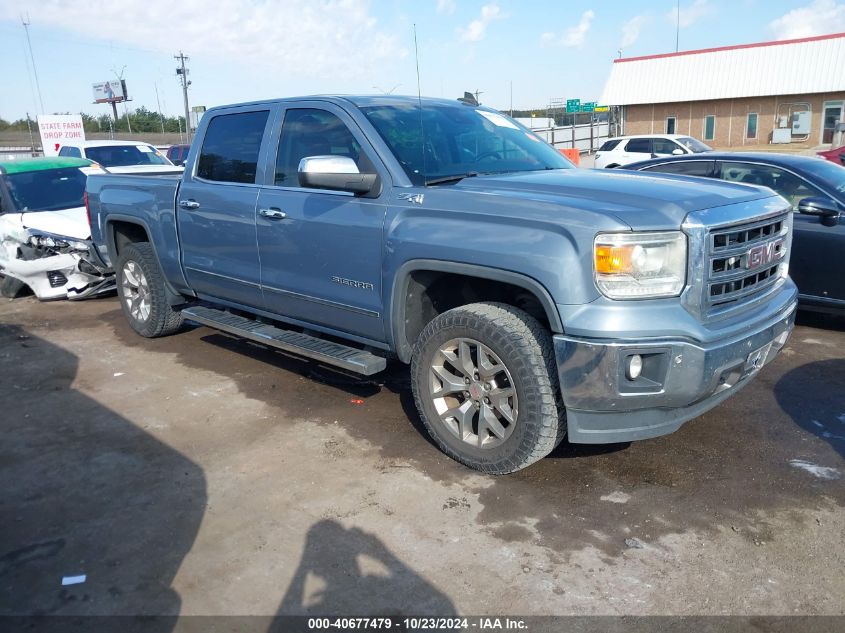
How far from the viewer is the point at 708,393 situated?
3408 millimetres

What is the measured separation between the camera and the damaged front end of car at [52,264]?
803 centimetres

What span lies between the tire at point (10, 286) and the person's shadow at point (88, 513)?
3.86m

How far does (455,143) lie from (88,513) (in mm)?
3031

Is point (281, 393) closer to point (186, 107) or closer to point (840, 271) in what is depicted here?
point (840, 271)

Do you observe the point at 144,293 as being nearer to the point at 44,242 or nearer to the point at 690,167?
the point at 44,242

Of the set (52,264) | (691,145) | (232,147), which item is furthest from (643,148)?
(232,147)

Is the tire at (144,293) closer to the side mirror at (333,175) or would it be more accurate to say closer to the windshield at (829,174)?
the side mirror at (333,175)

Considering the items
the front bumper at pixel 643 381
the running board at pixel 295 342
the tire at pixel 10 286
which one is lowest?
the tire at pixel 10 286

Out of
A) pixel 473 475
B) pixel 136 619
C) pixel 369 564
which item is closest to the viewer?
pixel 136 619

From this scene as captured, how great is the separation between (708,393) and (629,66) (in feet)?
140

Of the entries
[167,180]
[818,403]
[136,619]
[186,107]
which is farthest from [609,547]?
[186,107]

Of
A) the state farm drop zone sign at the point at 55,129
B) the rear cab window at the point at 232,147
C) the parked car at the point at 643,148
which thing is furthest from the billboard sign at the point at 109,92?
the rear cab window at the point at 232,147

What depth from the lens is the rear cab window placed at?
5.09 m

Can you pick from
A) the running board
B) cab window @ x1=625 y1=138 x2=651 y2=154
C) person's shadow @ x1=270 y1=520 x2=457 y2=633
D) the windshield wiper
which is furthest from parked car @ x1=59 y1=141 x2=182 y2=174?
cab window @ x1=625 y1=138 x2=651 y2=154
